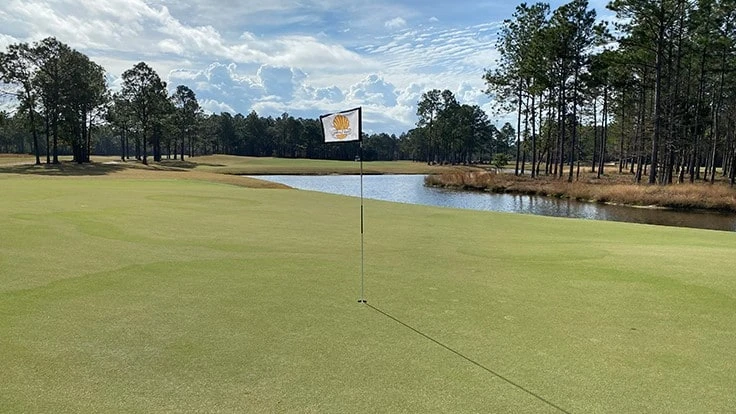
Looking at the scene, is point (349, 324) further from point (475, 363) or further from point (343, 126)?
point (343, 126)

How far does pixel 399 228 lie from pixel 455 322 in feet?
26.9

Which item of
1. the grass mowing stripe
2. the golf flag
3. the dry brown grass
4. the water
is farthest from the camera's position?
the dry brown grass

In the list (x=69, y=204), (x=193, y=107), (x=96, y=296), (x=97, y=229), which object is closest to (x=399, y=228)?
(x=97, y=229)

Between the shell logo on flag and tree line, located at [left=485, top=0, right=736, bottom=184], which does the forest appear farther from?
the shell logo on flag

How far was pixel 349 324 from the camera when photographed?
5.73m

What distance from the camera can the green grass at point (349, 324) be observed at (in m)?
4.11

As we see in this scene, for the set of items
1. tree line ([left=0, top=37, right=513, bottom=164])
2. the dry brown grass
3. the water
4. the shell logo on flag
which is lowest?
the water

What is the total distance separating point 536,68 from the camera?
165 ft

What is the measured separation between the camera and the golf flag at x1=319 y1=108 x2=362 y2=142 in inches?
283

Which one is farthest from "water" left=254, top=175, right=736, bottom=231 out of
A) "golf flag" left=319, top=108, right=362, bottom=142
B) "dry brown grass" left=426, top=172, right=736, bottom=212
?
"golf flag" left=319, top=108, right=362, bottom=142

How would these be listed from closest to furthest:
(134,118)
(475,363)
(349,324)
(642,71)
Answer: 1. (475,363)
2. (349,324)
3. (642,71)
4. (134,118)

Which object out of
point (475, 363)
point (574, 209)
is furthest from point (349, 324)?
point (574, 209)

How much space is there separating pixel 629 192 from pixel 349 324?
33.1m

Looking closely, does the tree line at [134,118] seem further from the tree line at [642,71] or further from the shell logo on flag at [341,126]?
the tree line at [642,71]
